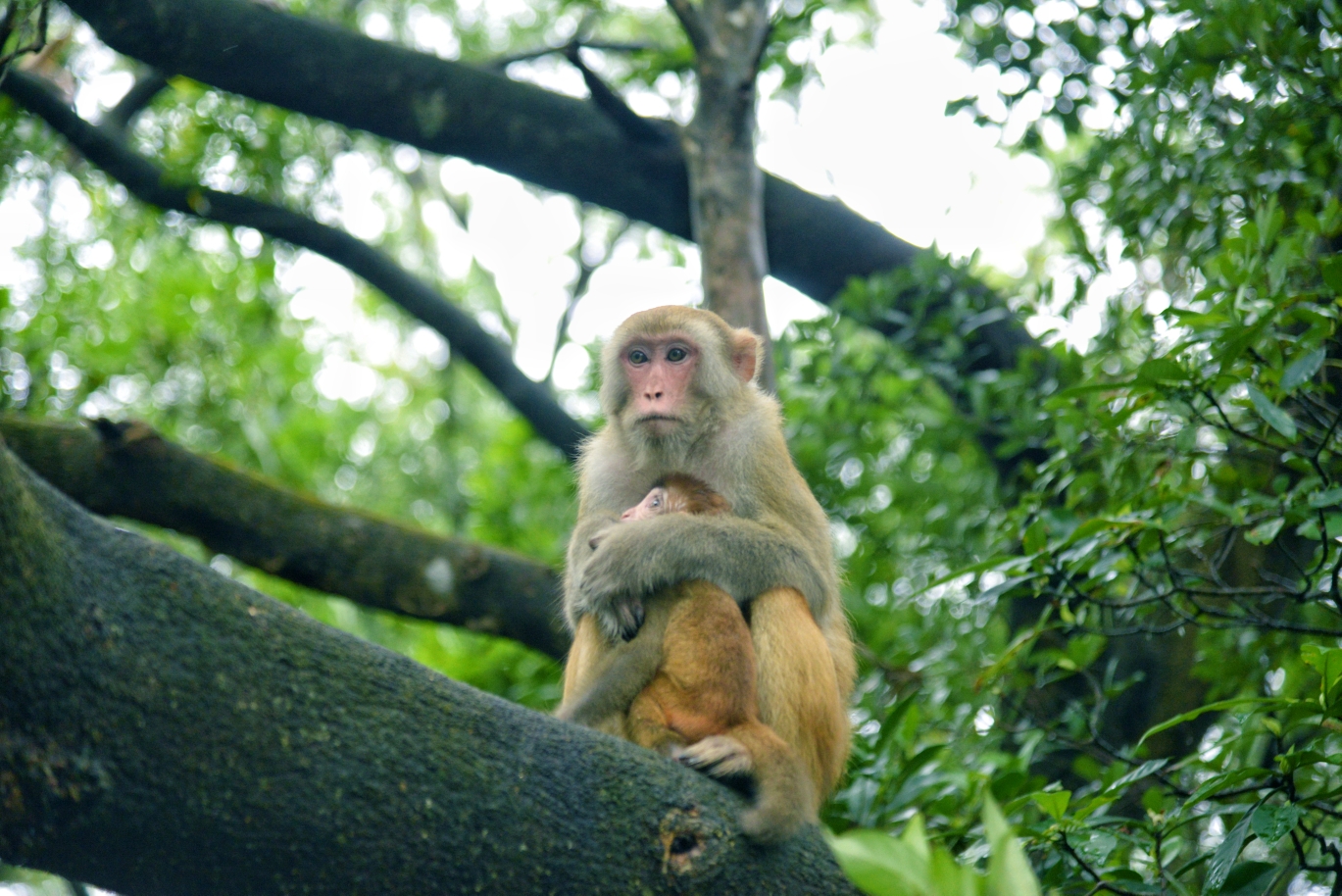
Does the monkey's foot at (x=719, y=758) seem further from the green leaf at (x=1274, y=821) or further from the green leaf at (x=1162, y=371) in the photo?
the green leaf at (x=1162, y=371)

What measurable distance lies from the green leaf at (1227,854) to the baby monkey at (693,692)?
112 centimetres

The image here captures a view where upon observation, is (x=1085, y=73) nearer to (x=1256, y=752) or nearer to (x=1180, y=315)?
(x=1180, y=315)

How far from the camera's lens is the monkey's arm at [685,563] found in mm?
4121

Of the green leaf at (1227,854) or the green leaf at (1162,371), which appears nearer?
the green leaf at (1227,854)

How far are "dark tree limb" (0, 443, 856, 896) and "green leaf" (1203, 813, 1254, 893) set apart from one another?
1.36 m

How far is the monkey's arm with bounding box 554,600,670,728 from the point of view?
3.80m

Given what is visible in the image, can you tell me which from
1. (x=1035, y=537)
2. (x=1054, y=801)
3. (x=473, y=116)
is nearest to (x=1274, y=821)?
(x=1054, y=801)

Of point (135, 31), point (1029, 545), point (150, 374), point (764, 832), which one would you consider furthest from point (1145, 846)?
point (150, 374)

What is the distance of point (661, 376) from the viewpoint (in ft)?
15.7

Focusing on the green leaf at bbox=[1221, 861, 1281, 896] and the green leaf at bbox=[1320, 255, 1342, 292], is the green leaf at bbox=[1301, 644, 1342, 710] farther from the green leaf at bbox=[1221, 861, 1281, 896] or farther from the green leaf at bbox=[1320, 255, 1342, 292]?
the green leaf at bbox=[1320, 255, 1342, 292]

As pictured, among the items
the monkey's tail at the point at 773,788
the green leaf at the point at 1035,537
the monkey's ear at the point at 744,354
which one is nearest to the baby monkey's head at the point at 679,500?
the monkey's ear at the point at 744,354

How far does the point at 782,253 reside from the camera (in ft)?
24.9

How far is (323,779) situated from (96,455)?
4.72 m

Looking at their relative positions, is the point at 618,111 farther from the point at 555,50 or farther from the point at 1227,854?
the point at 1227,854
